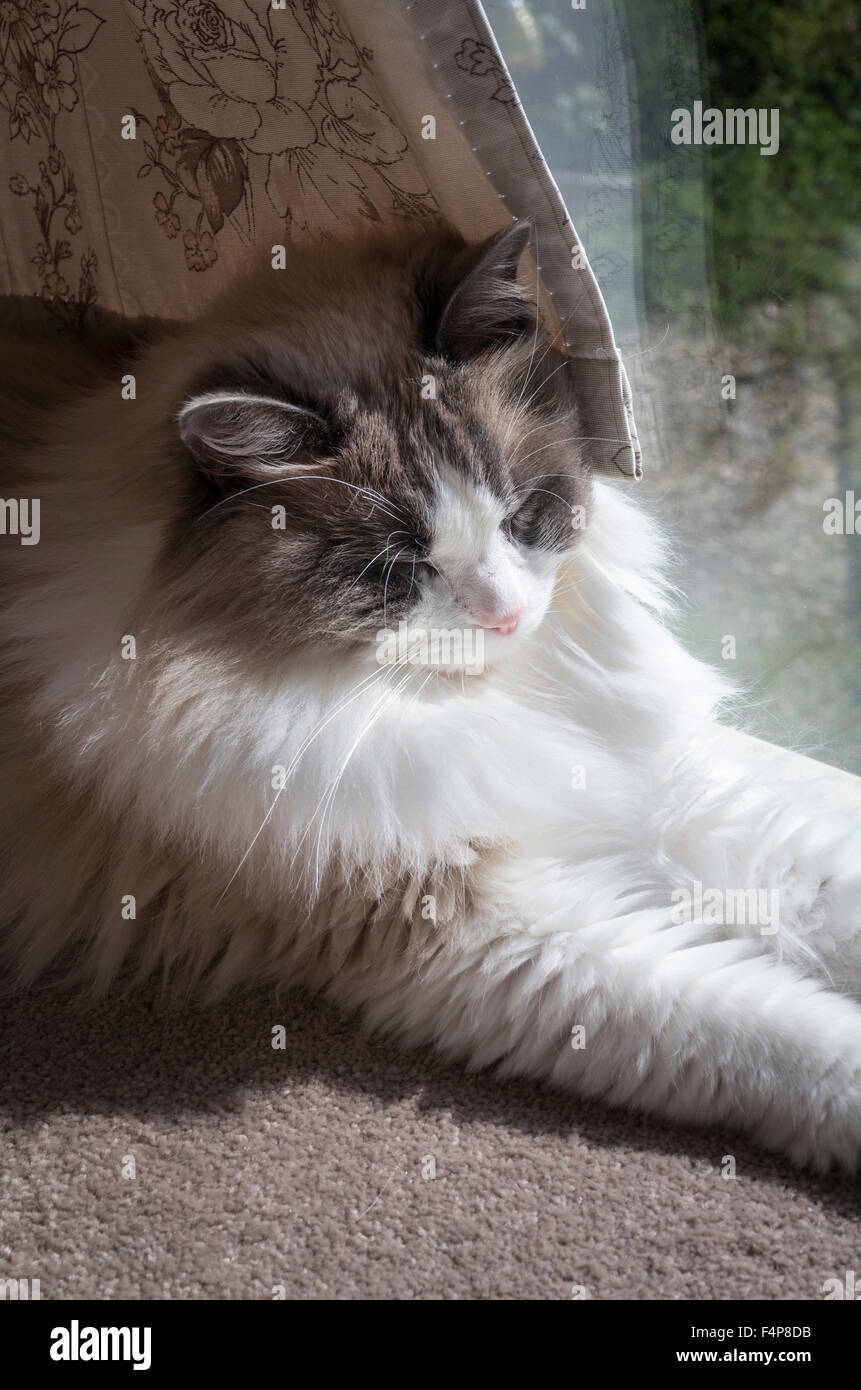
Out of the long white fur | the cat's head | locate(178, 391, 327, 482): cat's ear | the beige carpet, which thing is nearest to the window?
the long white fur

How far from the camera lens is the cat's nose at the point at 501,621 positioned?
1.19 meters

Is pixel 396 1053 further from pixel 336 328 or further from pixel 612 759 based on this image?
pixel 336 328

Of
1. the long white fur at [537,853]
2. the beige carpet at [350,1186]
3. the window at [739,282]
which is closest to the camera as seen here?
the beige carpet at [350,1186]

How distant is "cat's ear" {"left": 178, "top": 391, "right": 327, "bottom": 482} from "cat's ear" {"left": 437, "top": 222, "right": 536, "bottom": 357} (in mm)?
213

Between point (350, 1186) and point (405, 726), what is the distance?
499mm

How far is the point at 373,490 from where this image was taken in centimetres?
120

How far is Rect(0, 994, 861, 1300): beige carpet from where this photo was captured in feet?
3.31

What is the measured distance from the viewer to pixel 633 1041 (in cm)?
117

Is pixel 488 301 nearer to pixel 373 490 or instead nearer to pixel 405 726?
pixel 373 490

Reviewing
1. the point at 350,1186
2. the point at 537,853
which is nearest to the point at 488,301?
the point at 537,853

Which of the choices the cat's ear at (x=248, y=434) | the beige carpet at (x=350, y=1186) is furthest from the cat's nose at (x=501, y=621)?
the beige carpet at (x=350, y=1186)

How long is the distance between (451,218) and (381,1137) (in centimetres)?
114

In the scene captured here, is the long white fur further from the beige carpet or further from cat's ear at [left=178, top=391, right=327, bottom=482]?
cat's ear at [left=178, top=391, right=327, bottom=482]

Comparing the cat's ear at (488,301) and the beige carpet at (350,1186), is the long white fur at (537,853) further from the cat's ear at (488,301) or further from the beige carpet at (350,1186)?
the cat's ear at (488,301)
